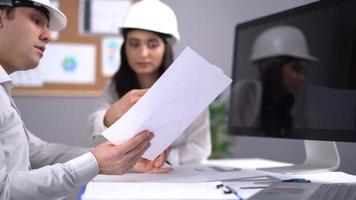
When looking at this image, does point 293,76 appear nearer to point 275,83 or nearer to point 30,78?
point 275,83

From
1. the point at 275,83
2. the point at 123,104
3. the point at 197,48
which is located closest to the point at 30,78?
the point at 197,48

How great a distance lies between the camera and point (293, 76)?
115 cm

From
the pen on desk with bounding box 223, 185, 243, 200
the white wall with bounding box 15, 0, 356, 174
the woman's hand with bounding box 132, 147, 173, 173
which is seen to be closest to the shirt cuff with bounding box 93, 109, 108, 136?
the woman's hand with bounding box 132, 147, 173, 173

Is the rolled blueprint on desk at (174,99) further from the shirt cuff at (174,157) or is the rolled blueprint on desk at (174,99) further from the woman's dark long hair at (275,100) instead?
the shirt cuff at (174,157)

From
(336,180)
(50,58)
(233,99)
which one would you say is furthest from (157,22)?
(50,58)

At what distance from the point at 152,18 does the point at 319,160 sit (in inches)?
28.0

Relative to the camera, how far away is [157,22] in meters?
1.39

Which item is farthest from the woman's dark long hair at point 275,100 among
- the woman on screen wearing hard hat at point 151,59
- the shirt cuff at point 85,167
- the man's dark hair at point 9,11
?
the man's dark hair at point 9,11

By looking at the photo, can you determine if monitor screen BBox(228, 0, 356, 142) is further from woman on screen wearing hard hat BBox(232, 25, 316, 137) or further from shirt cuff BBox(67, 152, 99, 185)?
shirt cuff BBox(67, 152, 99, 185)

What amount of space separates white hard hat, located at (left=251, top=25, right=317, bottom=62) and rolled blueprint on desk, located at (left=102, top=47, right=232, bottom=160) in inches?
15.8

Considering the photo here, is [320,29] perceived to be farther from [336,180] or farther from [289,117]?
[336,180]

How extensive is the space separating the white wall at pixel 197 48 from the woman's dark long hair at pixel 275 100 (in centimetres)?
77

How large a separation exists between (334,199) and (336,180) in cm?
27

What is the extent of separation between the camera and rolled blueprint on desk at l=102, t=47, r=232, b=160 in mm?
774
